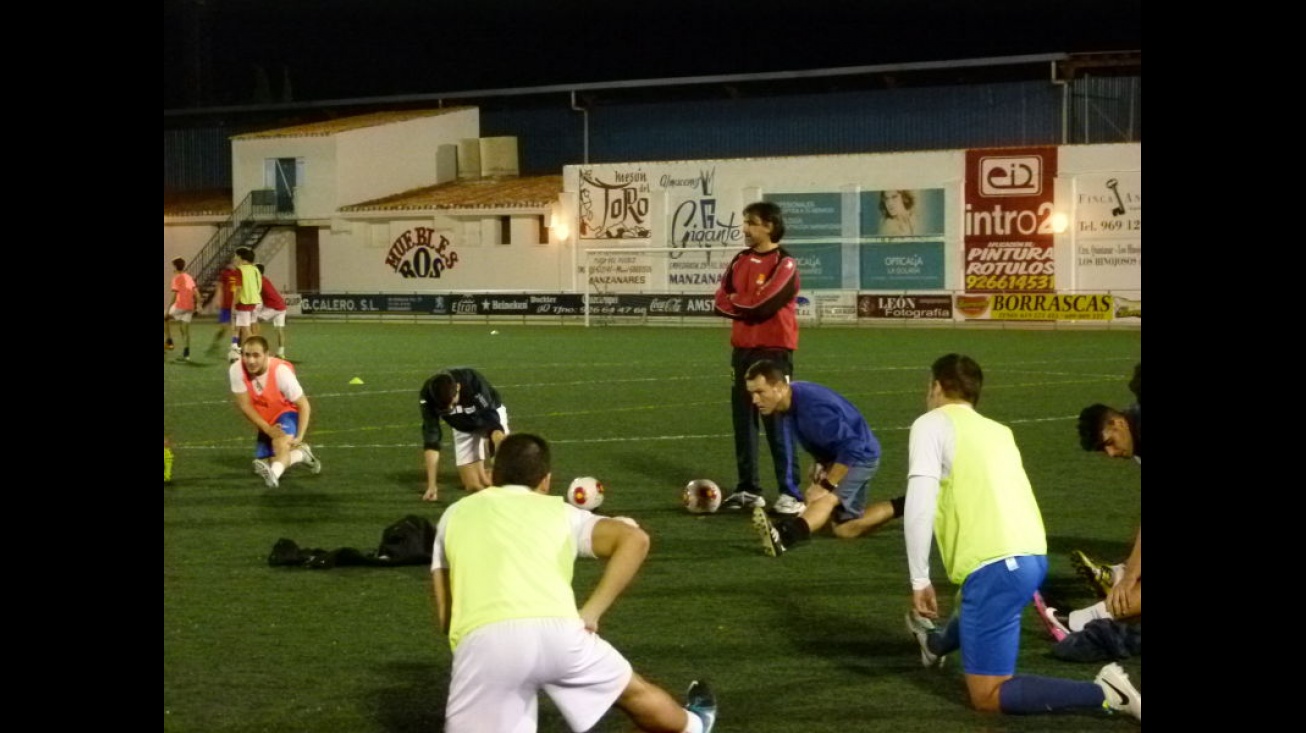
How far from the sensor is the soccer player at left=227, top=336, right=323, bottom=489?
13.4m

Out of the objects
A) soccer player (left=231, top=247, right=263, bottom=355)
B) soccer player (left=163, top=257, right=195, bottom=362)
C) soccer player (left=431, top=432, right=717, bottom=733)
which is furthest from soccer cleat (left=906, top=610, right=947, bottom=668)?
soccer player (left=163, top=257, right=195, bottom=362)

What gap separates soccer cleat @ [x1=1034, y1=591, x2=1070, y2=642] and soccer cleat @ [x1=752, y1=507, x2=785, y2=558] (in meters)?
2.01

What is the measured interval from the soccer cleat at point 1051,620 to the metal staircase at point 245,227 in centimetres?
4937

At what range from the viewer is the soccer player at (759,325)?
37.9 feet

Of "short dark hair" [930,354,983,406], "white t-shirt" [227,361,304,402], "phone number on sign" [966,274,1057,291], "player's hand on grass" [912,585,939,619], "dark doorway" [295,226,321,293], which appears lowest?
"player's hand on grass" [912,585,939,619]

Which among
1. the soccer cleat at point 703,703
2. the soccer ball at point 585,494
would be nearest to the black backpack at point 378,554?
the soccer ball at point 585,494

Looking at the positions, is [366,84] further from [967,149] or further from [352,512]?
[352,512]

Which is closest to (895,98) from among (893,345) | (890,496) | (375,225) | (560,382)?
(375,225)

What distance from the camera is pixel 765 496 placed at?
497 inches

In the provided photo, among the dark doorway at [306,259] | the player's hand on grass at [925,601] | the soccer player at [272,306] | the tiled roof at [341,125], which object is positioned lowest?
the player's hand on grass at [925,601]

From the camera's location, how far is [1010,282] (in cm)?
4344

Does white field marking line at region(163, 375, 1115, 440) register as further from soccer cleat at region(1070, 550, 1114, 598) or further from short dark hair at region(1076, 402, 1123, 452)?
short dark hair at region(1076, 402, 1123, 452)

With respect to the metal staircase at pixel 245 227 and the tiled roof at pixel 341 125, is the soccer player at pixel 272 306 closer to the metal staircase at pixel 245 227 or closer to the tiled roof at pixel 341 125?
the tiled roof at pixel 341 125

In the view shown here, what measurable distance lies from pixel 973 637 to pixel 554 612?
1889 millimetres
